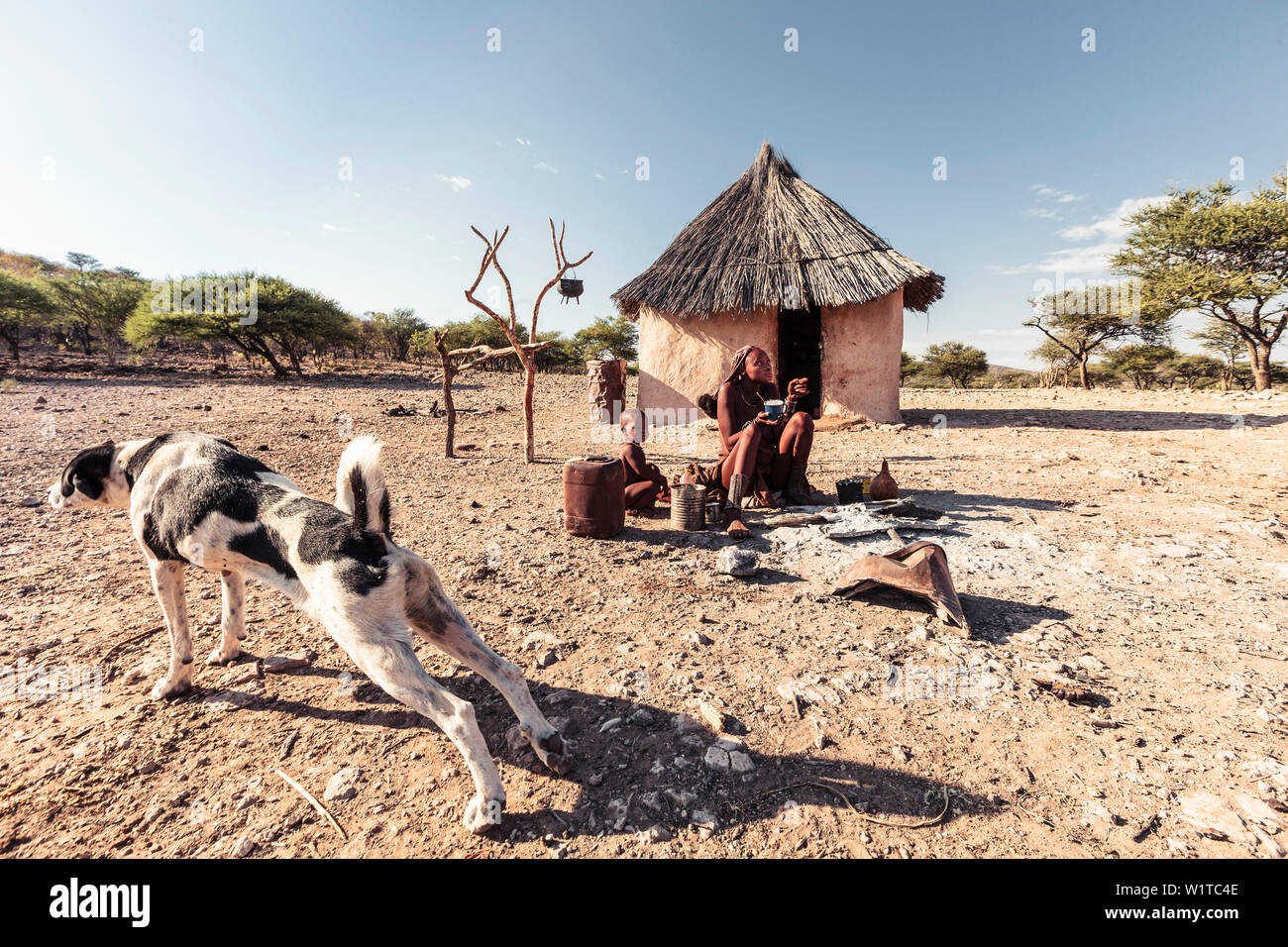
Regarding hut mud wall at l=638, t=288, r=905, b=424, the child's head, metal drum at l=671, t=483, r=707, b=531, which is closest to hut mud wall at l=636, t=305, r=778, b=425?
hut mud wall at l=638, t=288, r=905, b=424

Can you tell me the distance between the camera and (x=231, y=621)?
2.76 meters

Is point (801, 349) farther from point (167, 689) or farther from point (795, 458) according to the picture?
point (167, 689)

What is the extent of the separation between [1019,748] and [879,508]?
3.08 meters

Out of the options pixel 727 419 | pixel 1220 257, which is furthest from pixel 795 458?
pixel 1220 257

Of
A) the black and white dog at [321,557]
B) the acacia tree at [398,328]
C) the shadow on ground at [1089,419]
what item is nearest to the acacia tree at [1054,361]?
the shadow on ground at [1089,419]

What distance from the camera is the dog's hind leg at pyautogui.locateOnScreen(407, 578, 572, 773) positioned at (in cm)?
199

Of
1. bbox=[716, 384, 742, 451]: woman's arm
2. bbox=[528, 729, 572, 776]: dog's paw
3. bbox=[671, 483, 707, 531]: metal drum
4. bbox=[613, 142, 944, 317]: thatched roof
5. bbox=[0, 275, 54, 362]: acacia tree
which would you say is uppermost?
bbox=[0, 275, 54, 362]: acacia tree

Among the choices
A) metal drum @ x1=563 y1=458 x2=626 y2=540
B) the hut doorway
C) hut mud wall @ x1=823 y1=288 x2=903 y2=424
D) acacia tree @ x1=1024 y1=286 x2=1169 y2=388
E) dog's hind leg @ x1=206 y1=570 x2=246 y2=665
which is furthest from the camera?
acacia tree @ x1=1024 y1=286 x2=1169 y2=388

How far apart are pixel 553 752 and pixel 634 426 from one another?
8.89m

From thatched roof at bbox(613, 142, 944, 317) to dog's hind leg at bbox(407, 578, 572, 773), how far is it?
9.39m

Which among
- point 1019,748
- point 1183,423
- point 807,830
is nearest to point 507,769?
point 807,830

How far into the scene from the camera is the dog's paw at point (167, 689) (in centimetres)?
246

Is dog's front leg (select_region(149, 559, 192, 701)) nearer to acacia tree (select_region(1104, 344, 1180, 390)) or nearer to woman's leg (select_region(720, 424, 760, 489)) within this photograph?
woman's leg (select_region(720, 424, 760, 489))
